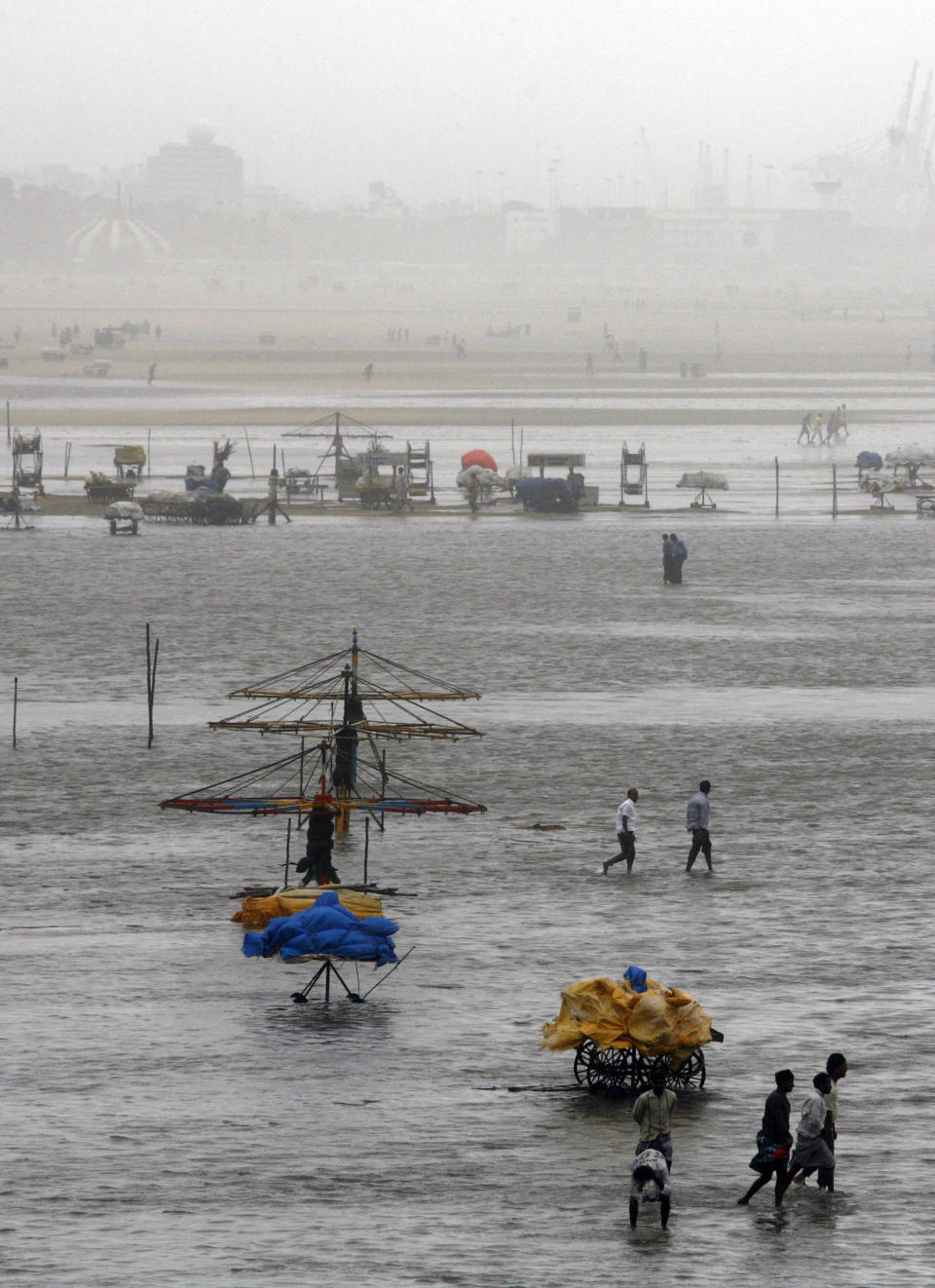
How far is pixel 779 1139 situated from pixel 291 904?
35.0ft

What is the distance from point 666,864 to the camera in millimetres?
34969

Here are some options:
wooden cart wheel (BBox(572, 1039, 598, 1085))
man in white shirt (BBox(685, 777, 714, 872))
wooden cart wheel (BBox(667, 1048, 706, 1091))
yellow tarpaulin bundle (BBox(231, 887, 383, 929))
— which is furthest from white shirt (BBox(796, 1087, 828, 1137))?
man in white shirt (BBox(685, 777, 714, 872))

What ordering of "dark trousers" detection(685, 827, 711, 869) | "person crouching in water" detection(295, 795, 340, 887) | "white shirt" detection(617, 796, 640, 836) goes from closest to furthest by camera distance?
1. "person crouching in water" detection(295, 795, 340, 887)
2. "white shirt" detection(617, 796, 640, 836)
3. "dark trousers" detection(685, 827, 711, 869)

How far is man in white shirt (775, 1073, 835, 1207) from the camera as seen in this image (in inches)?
819

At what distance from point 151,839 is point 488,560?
41842mm

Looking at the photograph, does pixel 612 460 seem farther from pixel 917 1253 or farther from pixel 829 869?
pixel 917 1253

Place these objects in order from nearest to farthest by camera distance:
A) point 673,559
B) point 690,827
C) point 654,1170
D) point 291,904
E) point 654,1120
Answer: point 654,1170 → point 654,1120 → point 291,904 → point 690,827 → point 673,559

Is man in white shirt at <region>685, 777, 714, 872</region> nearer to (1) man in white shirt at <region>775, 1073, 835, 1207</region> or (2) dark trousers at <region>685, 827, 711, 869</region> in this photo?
(2) dark trousers at <region>685, 827, 711, 869</region>

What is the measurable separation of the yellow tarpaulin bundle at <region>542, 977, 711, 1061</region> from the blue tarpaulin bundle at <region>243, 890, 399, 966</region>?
157 inches

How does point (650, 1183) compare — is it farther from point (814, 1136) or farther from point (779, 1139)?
point (814, 1136)

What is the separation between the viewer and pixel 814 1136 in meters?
20.8

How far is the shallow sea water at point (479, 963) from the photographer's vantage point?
20250 millimetres

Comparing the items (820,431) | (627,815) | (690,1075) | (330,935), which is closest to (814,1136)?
(690,1075)

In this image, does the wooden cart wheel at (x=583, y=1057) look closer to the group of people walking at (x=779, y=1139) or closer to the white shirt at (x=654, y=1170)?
the group of people walking at (x=779, y=1139)
